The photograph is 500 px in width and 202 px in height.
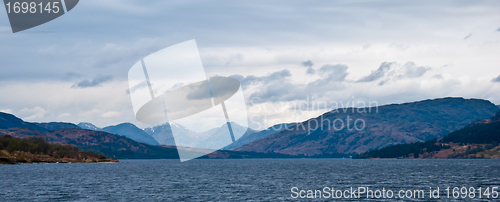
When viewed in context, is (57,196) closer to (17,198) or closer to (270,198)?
(17,198)

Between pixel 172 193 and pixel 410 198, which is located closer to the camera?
pixel 410 198

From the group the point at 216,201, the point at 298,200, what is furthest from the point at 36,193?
the point at 298,200

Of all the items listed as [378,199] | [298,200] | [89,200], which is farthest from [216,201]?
[378,199]

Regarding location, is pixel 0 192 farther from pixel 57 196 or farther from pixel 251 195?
pixel 251 195

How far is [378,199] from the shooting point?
8106cm

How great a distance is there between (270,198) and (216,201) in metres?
Result: 12.1

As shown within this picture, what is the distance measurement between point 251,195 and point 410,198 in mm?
35084

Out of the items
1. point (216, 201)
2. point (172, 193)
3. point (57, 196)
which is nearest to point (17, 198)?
point (57, 196)

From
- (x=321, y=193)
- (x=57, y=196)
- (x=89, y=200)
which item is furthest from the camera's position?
(x=321, y=193)

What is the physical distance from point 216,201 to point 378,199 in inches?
1353

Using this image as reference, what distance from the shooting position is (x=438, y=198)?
270 ft

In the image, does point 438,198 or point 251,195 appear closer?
point 438,198

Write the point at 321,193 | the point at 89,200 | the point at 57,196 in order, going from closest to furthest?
the point at 89,200 → the point at 57,196 → the point at 321,193

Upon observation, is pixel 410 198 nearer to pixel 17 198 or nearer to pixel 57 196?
pixel 57 196
